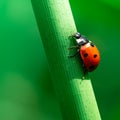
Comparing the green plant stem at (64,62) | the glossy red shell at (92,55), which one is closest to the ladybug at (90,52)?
the glossy red shell at (92,55)

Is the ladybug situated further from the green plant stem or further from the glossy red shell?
the green plant stem

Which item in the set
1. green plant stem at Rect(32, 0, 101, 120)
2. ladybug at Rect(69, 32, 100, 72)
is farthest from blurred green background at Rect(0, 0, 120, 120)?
green plant stem at Rect(32, 0, 101, 120)

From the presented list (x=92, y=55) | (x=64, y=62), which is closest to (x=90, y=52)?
(x=92, y=55)

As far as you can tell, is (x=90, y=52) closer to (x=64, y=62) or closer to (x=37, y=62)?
(x=37, y=62)

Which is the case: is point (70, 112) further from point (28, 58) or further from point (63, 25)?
point (28, 58)

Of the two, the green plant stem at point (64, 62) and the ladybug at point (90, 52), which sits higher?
the green plant stem at point (64, 62)

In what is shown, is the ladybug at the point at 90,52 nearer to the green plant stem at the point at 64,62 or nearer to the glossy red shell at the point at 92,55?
the glossy red shell at the point at 92,55
